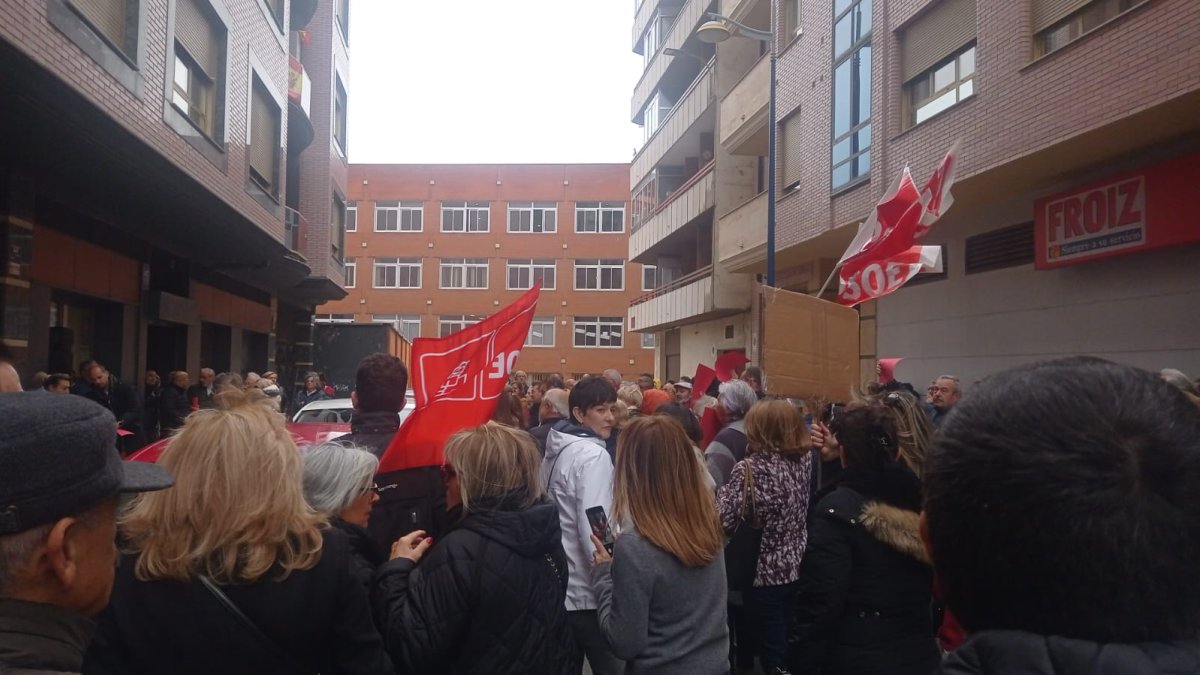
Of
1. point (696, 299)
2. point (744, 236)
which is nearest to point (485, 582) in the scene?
point (744, 236)

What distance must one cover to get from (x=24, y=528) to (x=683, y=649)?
7.91 ft

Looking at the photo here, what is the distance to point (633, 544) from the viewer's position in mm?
3340

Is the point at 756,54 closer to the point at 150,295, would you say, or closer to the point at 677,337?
the point at 677,337

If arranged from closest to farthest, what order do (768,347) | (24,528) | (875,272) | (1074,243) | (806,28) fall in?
1. (24,528)
2. (768,347)
3. (875,272)
4. (1074,243)
5. (806,28)

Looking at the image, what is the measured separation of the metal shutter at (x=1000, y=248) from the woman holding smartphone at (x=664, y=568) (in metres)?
10.3

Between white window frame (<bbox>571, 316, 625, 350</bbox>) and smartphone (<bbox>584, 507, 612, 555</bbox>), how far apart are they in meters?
46.6

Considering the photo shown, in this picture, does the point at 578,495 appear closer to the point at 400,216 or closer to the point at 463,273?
the point at 463,273

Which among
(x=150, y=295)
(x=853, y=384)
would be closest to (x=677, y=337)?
(x=150, y=295)

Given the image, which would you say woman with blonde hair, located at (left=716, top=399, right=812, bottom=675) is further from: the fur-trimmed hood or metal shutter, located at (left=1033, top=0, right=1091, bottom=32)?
metal shutter, located at (left=1033, top=0, right=1091, bottom=32)

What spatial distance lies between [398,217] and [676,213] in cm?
2771

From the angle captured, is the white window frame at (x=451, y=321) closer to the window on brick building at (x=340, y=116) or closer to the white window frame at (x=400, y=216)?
the white window frame at (x=400, y=216)

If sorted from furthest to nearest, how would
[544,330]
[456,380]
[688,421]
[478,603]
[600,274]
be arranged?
1. [600,274]
2. [544,330]
3. [688,421]
4. [456,380]
5. [478,603]

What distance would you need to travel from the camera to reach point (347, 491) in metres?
3.09

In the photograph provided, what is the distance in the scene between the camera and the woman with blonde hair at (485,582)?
114 inches
